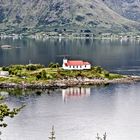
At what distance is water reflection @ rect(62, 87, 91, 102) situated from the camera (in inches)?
6300

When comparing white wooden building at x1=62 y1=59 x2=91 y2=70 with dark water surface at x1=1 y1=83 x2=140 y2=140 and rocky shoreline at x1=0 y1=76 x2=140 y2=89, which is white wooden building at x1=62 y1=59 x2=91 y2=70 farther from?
dark water surface at x1=1 y1=83 x2=140 y2=140

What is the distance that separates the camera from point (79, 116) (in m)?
126

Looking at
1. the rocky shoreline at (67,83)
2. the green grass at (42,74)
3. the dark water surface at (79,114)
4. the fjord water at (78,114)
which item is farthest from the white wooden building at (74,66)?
the dark water surface at (79,114)

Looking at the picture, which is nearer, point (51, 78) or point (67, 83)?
point (67, 83)

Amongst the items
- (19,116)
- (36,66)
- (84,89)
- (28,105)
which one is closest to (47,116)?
(19,116)

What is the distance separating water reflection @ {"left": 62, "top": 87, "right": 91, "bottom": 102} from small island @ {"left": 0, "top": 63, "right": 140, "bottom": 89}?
6663mm

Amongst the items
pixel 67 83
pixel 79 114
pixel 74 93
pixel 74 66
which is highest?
pixel 74 66

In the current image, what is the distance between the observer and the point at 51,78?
184 meters

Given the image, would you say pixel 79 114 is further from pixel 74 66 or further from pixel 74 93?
pixel 74 66

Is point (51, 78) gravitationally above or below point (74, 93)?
above

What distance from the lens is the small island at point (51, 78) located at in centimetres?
17788

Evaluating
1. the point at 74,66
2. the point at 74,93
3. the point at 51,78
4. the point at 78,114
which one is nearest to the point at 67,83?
the point at 51,78

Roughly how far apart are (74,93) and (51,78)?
18.5m

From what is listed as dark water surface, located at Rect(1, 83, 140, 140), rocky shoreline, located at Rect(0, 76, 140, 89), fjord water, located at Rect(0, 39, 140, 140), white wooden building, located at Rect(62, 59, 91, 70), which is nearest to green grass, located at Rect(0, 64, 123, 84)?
white wooden building, located at Rect(62, 59, 91, 70)
